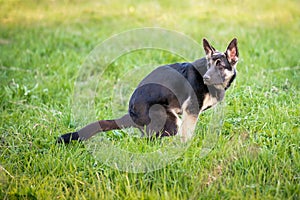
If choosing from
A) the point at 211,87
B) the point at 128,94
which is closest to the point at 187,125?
the point at 211,87

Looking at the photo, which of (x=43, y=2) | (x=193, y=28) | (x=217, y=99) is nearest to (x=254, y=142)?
(x=217, y=99)

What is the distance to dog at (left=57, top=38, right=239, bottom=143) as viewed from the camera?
4.26m

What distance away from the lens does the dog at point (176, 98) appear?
14.0 feet

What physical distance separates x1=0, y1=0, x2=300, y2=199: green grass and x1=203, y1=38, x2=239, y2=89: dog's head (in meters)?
0.54

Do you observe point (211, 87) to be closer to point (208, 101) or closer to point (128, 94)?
point (208, 101)

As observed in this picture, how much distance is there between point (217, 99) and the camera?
173 inches

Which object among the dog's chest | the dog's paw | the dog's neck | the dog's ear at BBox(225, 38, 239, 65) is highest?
the dog's ear at BBox(225, 38, 239, 65)

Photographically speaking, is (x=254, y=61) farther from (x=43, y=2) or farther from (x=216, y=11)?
(x=43, y=2)

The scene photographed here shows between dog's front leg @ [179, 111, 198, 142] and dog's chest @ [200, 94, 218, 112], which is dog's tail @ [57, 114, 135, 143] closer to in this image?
dog's front leg @ [179, 111, 198, 142]

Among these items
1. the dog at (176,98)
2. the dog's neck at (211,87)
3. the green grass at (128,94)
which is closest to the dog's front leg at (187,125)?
the dog at (176,98)

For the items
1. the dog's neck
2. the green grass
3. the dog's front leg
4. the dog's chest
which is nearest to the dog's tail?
the green grass

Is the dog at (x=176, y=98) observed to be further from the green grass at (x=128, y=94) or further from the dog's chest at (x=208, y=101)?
the green grass at (x=128, y=94)

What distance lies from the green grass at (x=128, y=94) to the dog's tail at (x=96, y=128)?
101 millimetres

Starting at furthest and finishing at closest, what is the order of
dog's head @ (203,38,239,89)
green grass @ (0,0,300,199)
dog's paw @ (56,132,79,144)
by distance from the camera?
dog's paw @ (56,132,79,144), dog's head @ (203,38,239,89), green grass @ (0,0,300,199)
